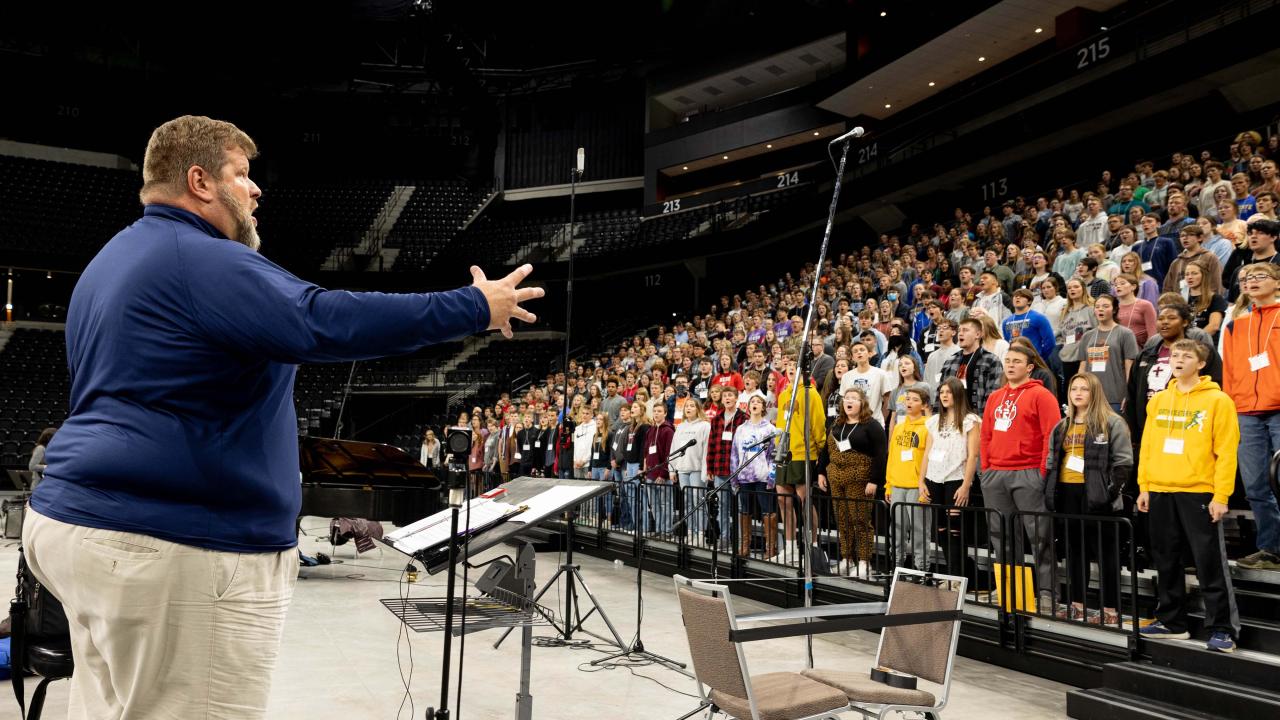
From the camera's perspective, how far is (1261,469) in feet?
16.6

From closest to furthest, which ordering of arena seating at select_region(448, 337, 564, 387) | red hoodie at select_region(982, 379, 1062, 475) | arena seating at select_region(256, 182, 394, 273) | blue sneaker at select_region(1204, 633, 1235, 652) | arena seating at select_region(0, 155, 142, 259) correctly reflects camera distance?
blue sneaker at select_region(1204, 633, 1235, 652) → red hoodie at select_region(982, 379, 1062, 475) → arena seating at select_region(0, 155, 142, 259) → arena seating at select_region(448, 337, 564, 387) → arena seating at select_region(256, 182, 394, 273)

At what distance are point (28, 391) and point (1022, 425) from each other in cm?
2292

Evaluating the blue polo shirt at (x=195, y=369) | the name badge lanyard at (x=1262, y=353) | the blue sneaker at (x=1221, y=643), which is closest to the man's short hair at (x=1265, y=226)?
the name badge lanyard at (x=1262, y=353)

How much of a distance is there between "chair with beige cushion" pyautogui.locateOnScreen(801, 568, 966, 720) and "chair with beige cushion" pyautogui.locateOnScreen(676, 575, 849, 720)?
116mm

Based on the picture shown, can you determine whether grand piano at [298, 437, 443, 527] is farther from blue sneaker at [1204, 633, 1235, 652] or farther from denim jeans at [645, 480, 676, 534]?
blue sneaker at [1204, 633, 1235, 652]

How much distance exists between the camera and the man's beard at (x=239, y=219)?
1864 mm

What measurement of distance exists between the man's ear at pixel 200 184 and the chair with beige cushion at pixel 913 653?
274 cm

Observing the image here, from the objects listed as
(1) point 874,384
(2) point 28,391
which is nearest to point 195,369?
(1) point 874,384

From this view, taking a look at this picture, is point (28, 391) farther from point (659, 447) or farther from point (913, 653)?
point (913, 653)

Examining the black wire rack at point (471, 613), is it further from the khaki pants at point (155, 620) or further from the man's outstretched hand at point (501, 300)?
the man's outstretched hand at point (501, 300)

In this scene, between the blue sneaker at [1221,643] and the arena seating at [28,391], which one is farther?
the arena seating at [28,391]

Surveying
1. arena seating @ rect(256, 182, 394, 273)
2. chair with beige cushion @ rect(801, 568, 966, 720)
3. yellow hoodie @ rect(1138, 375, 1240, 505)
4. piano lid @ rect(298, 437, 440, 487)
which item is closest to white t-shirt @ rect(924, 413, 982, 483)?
yellow hoodie @ rect(1138, 375, 1240, 505)

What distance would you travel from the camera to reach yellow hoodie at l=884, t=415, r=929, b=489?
23.3ft

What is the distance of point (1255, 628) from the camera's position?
4.65m
